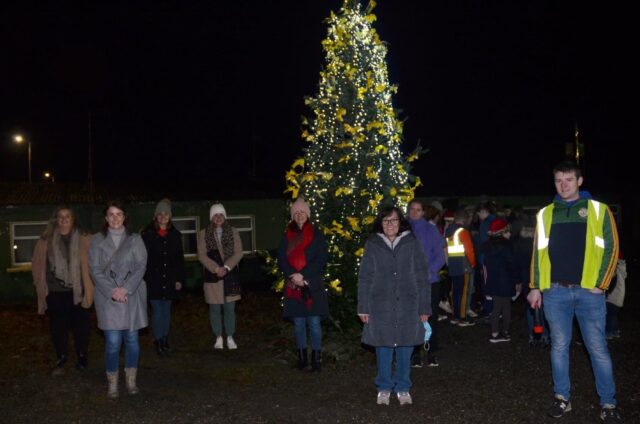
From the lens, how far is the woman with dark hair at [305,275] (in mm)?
7879

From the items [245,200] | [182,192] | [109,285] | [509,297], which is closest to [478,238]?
[509,297]

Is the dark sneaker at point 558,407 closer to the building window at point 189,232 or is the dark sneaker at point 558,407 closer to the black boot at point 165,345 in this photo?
the black boot at point 165,345

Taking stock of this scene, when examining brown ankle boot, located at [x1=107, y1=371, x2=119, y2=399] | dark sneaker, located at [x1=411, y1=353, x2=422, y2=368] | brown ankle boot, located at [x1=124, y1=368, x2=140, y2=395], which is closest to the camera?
brown ankle boot, located at [x1=107, y1=371, x2=119, y2=399]

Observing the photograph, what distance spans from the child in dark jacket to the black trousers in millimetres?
5670

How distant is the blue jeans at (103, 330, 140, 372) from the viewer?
22.5 feet

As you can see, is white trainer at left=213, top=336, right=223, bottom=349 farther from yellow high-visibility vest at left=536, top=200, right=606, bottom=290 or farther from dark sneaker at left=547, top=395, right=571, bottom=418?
yellow high-visibility vest at left=536, top=200, right=606, bottom=290

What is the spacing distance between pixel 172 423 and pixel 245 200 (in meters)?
15.2

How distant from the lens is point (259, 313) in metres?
13.8

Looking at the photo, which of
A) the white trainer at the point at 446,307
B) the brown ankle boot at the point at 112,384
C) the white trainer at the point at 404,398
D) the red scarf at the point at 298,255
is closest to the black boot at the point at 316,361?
the red scarf at the point at 298,255

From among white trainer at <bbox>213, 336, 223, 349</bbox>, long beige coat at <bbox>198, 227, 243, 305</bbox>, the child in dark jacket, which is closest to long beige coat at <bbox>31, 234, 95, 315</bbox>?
long beige coat at <bbox>198, 227, 243, 305</bbox>

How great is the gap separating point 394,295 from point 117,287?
2.89 m

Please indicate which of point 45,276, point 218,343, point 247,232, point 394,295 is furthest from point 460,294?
point 247,232

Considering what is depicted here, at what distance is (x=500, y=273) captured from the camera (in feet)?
31.1

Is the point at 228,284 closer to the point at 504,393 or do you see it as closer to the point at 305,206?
the point at 305,206
